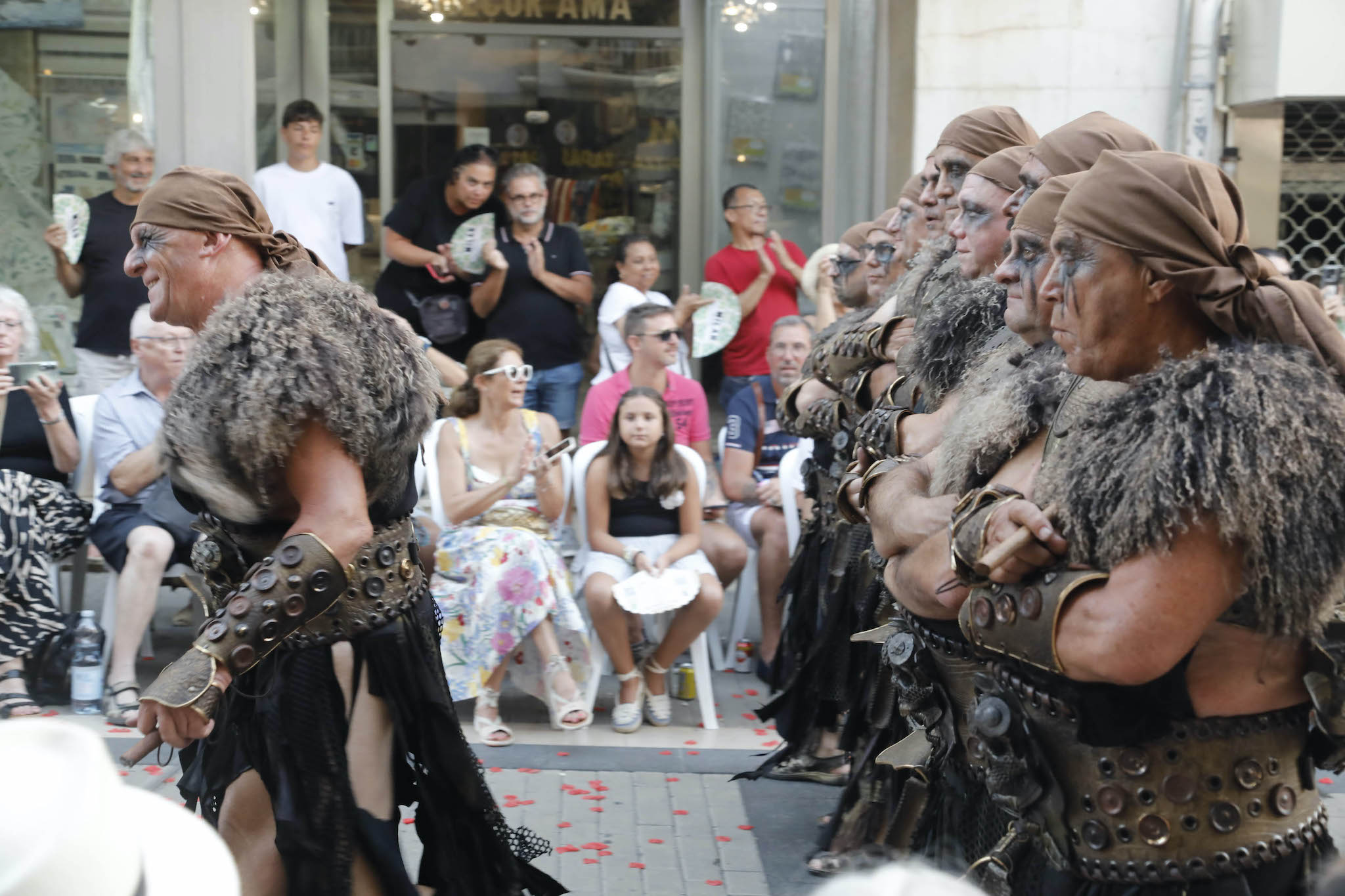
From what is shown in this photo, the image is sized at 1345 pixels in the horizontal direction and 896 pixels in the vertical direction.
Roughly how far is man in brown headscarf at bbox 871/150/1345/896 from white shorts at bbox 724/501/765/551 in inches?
172

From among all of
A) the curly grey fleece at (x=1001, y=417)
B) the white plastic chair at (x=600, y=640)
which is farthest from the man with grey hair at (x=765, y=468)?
the curly grey fleece at (x=1001, y=417)

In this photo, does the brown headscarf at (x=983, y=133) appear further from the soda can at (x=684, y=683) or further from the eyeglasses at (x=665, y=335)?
the soda can at (x=684, y=683)

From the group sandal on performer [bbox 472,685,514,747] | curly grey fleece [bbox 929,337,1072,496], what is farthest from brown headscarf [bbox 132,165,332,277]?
sandal on performer [bbox 472,685,514,747]

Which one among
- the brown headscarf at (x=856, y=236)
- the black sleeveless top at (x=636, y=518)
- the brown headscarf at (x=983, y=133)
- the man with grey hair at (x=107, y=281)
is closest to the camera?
the brown headscarf at (x=983, y=133)

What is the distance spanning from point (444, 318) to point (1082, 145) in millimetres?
5080

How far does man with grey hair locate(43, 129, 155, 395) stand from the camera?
23.3ft

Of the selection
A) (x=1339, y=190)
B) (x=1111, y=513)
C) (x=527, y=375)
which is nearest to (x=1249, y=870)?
(x=1111, y=513)

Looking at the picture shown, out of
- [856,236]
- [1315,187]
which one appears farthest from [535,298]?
[1315,187]

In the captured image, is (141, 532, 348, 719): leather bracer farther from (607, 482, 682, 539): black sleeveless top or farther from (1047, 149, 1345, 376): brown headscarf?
(607, 482, 682, 539): black sleeveless top

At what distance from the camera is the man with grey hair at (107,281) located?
711cm

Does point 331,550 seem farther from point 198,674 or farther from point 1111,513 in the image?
point 1111,513

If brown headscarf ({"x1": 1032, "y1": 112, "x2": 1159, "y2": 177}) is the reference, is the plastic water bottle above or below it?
below

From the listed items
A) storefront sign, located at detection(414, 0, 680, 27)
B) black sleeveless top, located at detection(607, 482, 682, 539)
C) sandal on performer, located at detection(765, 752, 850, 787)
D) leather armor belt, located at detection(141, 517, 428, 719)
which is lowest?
sandal on performer, located at detection(765, 752, 850, 787)

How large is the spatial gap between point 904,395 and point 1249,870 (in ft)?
5.34
